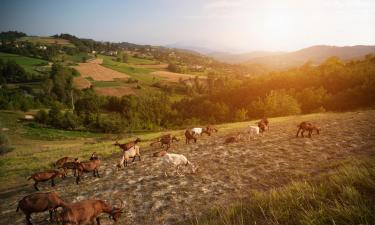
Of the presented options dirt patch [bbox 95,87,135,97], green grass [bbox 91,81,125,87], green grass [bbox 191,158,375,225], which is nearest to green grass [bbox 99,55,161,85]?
green grass [bbox 91,81,125,87]

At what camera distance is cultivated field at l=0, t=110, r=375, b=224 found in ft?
35.1

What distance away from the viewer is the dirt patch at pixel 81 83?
Result: 118 m

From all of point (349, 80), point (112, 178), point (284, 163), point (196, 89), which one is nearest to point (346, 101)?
point (349, 80)

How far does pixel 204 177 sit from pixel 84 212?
651cm

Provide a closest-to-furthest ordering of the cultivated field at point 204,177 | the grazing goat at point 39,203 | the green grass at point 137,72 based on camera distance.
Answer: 1. the grazing goat at point 39,203
2. the cultivated field at point 204,177
3. the green grass at point 137,72

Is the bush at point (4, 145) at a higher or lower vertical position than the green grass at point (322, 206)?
lower

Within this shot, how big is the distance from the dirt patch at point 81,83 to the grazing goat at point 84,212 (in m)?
117

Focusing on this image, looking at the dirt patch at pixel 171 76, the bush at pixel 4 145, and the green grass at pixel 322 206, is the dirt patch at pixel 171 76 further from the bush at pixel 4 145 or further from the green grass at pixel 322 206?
the green grass at pixel 322 206

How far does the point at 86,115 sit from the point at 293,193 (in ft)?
266

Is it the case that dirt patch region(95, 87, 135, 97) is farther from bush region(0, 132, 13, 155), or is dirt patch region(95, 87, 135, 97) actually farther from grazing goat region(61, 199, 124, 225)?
grazing goat region(61, 199, 124, 225)

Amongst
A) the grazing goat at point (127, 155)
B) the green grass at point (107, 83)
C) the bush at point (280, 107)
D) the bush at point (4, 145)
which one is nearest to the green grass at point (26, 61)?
the green grass at point (107, 83)

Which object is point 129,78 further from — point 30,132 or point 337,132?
point 337,132

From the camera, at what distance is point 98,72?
462 feet

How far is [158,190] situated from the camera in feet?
40.6
